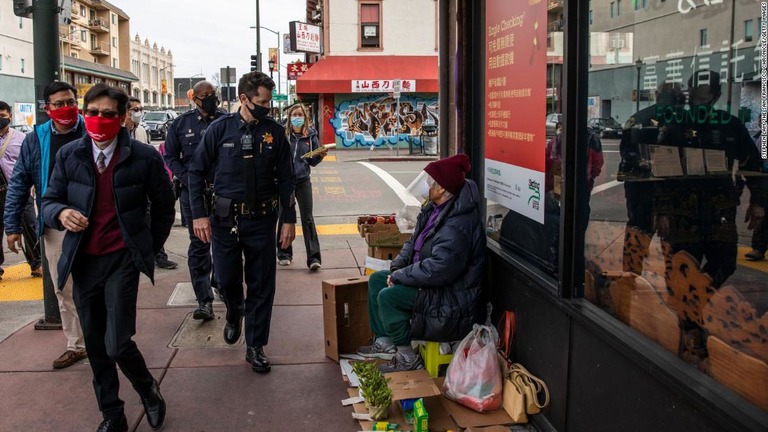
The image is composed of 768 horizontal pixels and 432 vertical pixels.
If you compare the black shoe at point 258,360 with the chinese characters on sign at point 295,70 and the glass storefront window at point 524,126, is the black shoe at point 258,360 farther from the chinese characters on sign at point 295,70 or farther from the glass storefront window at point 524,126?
the chinese characters on sign at point 295,70

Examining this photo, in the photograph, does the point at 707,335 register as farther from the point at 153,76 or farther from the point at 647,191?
the point at 153,76

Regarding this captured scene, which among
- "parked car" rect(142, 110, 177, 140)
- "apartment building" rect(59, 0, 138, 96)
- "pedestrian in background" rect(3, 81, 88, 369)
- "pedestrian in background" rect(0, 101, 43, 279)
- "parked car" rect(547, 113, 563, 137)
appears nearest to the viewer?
"parked car" rect(547, 113, 563, 137)

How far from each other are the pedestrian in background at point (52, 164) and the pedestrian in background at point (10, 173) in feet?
6.70

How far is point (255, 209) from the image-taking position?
4.88 m

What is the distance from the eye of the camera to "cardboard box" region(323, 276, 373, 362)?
16.9 ft

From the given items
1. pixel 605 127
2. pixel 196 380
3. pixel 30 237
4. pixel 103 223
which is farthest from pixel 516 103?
pixel 30 237

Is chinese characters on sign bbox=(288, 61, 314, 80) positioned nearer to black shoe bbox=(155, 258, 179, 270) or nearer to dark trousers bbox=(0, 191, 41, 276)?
black shoe bbox=(155, 258, 179, 270)

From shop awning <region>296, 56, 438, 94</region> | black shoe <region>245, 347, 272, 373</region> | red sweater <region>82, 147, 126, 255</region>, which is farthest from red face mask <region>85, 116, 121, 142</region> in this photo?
shop awning <region>296, 56, 438, 94</region>

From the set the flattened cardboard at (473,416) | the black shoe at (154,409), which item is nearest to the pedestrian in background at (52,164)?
the black shoe at (154,409)

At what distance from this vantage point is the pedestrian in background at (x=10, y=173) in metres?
7.26

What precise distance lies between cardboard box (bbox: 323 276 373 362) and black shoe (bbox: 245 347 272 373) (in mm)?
496

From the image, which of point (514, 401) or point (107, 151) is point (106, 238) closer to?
point (107, 151)

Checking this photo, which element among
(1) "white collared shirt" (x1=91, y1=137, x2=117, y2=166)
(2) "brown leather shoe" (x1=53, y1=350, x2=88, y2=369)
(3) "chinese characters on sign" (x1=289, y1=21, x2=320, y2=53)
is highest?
(3) "chinese characters on sign" (x1=289, y1=21, x2=320, y2=53)

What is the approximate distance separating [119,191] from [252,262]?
127cm
